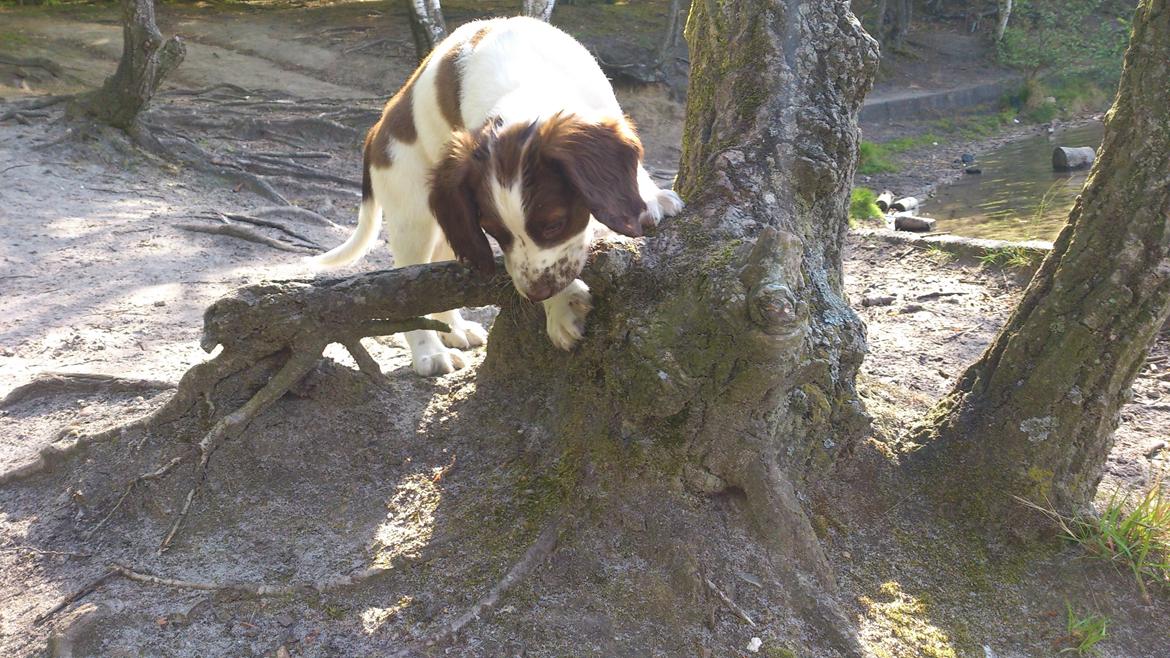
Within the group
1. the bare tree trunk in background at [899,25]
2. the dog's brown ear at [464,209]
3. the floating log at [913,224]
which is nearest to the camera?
the dog's brown ear at [464,209]

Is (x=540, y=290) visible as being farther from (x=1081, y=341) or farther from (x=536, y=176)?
(x=1081, y=341)

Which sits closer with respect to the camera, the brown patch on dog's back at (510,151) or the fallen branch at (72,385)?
the brown patch on dog's back at (510,151)

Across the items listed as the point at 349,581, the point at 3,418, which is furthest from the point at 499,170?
the point at 3,418

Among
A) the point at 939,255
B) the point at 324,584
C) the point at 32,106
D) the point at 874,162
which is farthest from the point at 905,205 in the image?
the point at 32,106

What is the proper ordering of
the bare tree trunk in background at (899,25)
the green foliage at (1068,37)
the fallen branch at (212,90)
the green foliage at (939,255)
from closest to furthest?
1. the green foliage at (939,255)
2. the fallen branch at (212,90)
3. the green foliage at (1068,37)
4. the bare tree trunk in background at (899,25)

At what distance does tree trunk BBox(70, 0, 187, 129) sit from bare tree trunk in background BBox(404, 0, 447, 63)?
2.95 metres

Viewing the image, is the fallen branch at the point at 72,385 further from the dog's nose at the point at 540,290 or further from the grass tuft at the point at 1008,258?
the grass tuft at the point at 1008,258

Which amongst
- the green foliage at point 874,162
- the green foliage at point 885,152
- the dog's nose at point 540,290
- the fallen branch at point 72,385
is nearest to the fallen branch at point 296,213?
the fallen branch at point 72,385

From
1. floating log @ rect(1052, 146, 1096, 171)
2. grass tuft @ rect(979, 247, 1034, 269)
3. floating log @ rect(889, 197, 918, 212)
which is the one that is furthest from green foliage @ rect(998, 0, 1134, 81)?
grass tuft @ rect(979, 247, 1034, 269)

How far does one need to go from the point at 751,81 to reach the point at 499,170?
934 mm

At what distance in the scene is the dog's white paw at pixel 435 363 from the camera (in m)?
3.61

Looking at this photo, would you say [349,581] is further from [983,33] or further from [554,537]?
[983,33]

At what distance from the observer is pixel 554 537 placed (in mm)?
2512

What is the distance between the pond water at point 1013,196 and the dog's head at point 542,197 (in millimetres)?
5519
